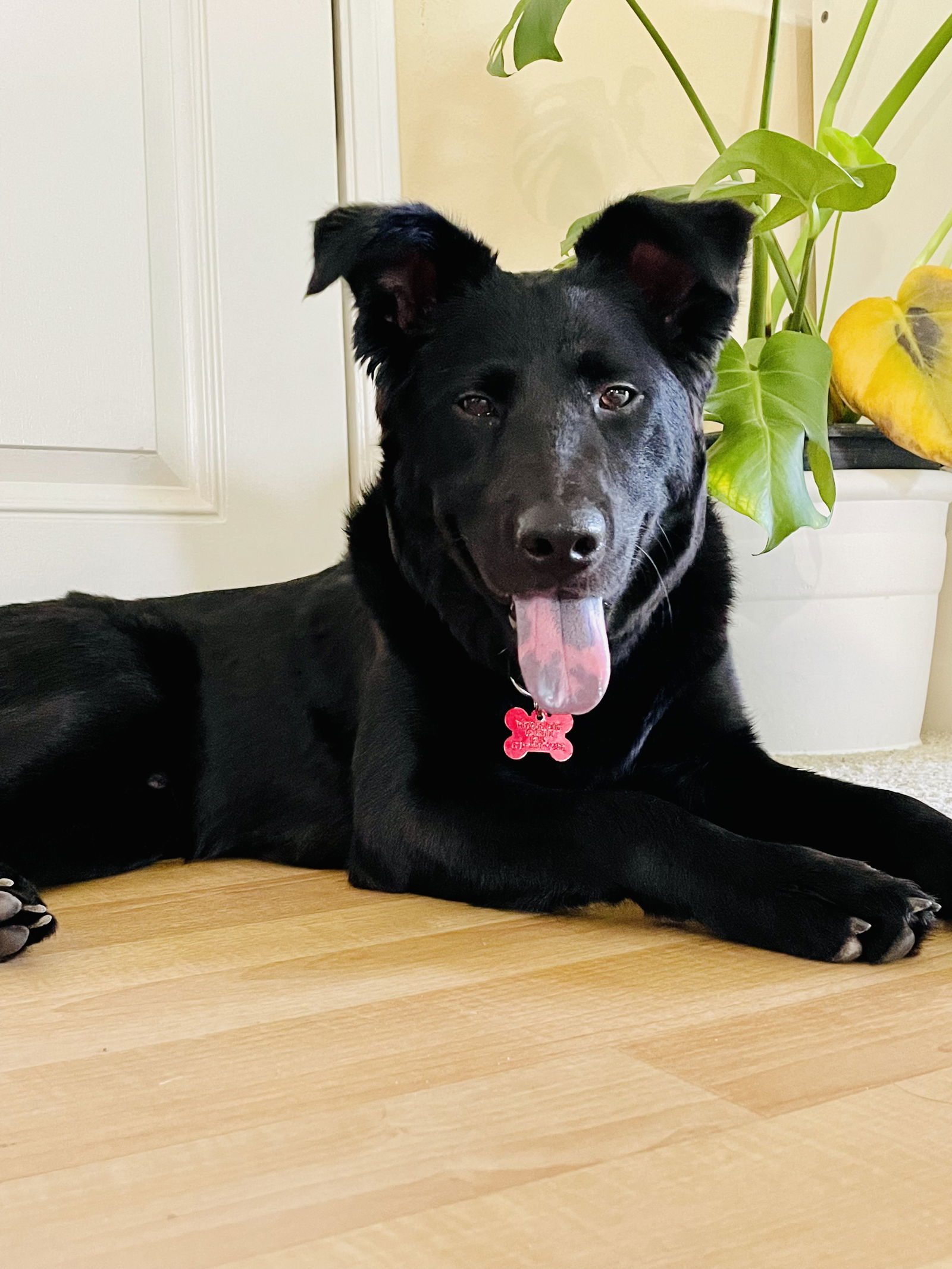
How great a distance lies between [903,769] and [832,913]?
107 centimetres

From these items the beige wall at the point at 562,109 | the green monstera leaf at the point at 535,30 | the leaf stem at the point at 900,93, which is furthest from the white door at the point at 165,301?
the leaf stem at the point at 900,93

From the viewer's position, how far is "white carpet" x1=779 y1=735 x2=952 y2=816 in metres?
1.86

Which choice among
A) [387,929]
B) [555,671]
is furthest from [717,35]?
[387,929]

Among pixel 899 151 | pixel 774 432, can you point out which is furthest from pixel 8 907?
pixel 899 151

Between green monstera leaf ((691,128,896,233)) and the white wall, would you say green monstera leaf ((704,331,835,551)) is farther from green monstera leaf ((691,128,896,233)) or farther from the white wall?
the white wall

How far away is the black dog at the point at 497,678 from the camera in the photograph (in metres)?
1.20

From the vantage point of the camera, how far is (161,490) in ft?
7.69

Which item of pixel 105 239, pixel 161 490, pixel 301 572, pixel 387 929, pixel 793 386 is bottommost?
pixel 387 929

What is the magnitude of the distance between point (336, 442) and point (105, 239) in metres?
0.57

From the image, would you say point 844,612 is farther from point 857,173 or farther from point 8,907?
point 8,907

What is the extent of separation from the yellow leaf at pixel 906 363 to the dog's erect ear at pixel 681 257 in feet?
2.38

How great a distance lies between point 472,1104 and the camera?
761 millimetres

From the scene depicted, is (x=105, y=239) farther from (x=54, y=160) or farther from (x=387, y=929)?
(x=387, y=929)

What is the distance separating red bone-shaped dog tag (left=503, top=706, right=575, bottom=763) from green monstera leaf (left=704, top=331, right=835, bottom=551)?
0.54m
